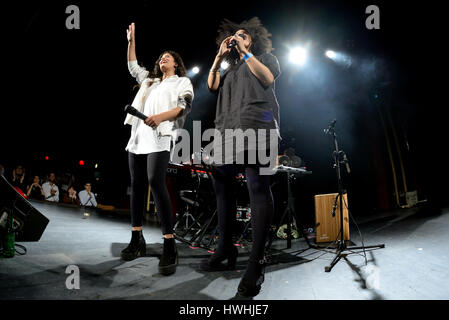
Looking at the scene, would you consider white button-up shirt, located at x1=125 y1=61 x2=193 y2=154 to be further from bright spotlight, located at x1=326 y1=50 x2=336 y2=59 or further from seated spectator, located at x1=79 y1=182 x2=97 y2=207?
seated spectator, located at x1=79 y1=182 x2=97 y2=207

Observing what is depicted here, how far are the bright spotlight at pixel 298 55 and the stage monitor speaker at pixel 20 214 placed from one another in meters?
6.53

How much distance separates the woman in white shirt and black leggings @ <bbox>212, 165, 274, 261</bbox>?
403mm

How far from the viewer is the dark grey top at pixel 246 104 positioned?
4.51 feet

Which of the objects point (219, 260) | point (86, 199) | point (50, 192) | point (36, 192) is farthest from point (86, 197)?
point (219, 260)

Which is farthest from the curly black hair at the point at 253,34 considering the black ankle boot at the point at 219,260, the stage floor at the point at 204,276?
the stage floor at the point at 204,276

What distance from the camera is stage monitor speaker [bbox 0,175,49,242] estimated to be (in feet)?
6.06

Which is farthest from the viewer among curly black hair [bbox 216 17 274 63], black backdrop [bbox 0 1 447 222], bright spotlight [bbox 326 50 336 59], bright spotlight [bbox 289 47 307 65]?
bright spotlight [bbox 326 50 336 59]

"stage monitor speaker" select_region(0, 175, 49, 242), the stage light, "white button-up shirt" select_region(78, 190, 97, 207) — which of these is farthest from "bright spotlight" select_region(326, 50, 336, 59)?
"white button-up shirt" select_region(78, 190, 97, 207)

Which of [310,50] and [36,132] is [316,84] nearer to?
[310,50]

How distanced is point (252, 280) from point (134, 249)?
3.35ft

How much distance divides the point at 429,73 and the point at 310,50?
2933 mm

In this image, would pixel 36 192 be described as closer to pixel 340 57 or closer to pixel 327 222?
pixel 327 222

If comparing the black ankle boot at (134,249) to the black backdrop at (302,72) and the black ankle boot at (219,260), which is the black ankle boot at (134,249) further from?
the black backdrop at (302,72)
